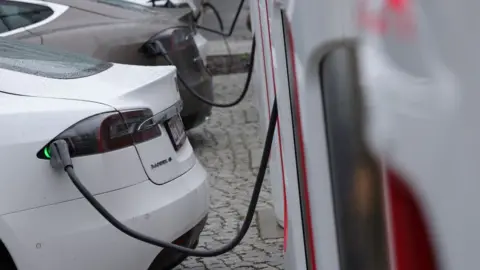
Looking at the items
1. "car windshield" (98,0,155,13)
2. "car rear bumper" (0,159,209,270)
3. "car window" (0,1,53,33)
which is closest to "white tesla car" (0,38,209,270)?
"car rear bumper" (0,159,209,270)

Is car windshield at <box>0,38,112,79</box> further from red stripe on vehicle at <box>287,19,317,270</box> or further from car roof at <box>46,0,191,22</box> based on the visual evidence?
car roof at <box>46,0,191,22</box>

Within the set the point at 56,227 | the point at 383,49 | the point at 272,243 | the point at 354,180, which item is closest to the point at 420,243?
the point at 383,49

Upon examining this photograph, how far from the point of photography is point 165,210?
386 cm

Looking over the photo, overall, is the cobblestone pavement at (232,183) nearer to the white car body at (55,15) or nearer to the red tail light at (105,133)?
the white car body at (55,15)

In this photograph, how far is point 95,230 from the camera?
11.8ft

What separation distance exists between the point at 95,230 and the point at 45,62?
959 mm

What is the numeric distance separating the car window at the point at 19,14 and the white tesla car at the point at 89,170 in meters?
2.69

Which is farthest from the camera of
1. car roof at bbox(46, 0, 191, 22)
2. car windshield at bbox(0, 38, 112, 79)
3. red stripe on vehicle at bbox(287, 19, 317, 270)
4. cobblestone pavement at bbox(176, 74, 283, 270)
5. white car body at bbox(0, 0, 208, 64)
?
car roof at bbox(46, 0, 191, 22)

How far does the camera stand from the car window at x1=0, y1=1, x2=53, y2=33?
6.73m

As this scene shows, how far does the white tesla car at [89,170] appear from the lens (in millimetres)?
3488

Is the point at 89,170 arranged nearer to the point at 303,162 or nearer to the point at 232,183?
the point at 303,162

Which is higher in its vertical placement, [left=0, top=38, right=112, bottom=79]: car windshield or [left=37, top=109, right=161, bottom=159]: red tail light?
[left=0, top=38, right=112, bottom=79]: car windshield

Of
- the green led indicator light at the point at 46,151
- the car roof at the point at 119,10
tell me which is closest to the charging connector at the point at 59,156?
the green led indicator light at the point at 46,151

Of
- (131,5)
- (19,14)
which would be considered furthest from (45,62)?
(131,5)
